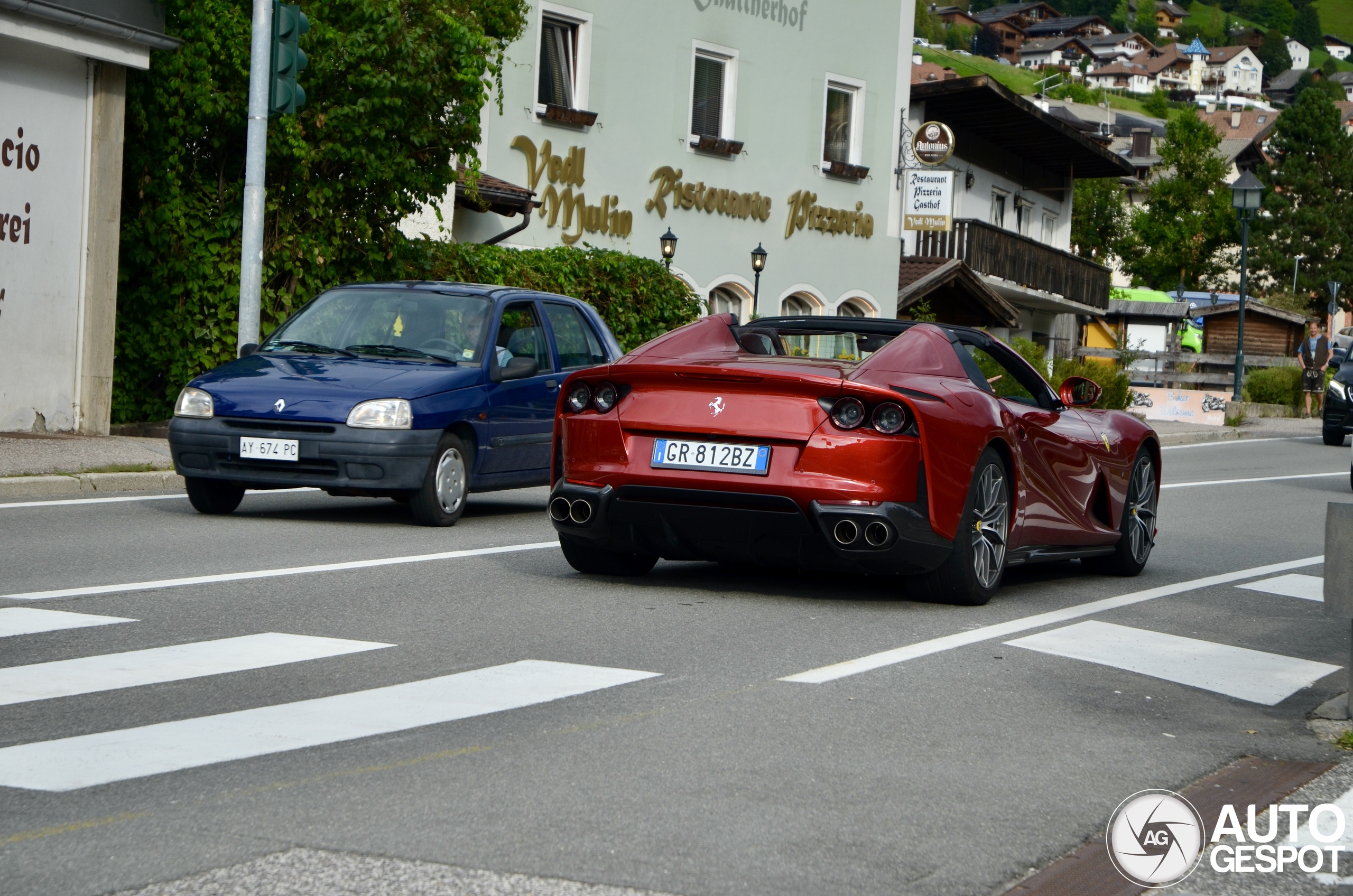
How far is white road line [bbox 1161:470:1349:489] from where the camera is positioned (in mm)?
19484

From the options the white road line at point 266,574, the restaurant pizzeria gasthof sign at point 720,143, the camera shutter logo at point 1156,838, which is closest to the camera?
the camera shutter logo at point 1156,838

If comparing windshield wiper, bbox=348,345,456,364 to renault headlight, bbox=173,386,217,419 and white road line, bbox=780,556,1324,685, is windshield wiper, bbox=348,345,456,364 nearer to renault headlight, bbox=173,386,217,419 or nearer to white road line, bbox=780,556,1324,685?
renault headlight, bbox=173,386,217,419

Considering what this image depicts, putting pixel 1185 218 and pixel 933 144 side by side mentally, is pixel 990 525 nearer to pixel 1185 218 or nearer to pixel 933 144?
pixel 933 144

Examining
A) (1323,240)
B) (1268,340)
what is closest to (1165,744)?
(1268,340)

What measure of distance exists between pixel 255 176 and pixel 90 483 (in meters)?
→ 3.80

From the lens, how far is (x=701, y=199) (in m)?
29.1

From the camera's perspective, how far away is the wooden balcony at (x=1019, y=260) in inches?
1564

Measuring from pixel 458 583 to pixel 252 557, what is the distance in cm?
133

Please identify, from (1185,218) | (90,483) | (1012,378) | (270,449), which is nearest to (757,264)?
(90,483)

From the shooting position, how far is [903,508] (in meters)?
7.90

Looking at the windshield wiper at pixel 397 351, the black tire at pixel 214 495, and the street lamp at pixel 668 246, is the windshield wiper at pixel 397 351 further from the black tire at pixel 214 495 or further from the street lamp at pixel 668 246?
the street lamp at pixel 668 246

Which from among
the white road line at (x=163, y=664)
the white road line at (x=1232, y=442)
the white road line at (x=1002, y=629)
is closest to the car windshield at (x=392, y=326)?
the white road line at (x=1002, y=629)

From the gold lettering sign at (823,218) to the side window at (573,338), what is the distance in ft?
58.6

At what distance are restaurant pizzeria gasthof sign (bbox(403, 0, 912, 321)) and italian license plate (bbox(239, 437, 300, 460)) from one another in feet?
40.1
